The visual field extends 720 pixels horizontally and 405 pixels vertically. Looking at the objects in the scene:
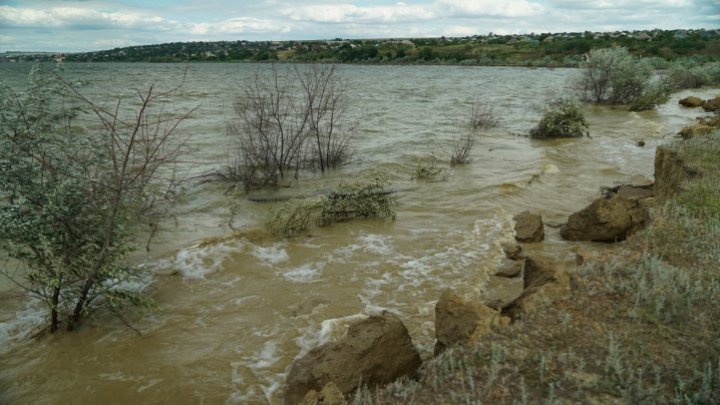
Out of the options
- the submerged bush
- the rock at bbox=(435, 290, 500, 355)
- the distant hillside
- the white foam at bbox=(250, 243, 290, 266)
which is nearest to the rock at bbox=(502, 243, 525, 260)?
the rock at bbox=(435, 290, 500, 355)

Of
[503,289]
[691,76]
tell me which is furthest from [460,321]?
[691,76]

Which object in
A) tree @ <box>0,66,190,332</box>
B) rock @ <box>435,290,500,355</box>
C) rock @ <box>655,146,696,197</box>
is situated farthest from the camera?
rock @ <box>655,146,696,197</box>

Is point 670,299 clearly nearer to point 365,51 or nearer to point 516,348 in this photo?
point 516,348

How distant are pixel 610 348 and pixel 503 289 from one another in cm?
368

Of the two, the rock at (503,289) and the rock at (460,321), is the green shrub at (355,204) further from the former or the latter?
the rock at (460,321)

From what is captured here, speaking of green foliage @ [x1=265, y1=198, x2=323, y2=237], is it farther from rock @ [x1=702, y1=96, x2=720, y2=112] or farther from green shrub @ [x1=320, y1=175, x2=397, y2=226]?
rock @ [x1=702, y1=96, x2=720, y2=112]

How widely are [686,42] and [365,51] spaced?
61121 mm

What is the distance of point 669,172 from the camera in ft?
33.4

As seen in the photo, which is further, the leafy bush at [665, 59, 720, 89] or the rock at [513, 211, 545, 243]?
the leafy bush at [665, 59, 720, 89]

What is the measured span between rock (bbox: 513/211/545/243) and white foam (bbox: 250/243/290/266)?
180 inches

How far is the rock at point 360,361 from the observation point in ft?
15.5

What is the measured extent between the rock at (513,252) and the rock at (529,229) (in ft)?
1.90

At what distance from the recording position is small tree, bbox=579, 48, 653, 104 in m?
29.6

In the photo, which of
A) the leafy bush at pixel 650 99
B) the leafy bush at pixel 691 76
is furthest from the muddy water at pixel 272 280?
the leafy bush at pixel 691 76
